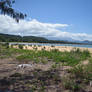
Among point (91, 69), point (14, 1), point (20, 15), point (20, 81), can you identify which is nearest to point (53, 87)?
point (20, 81)

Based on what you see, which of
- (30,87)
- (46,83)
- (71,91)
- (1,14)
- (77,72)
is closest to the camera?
(71,91)

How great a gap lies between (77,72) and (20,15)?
10.9ft

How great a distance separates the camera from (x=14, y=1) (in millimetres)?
4543

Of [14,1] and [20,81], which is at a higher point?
[14,1]

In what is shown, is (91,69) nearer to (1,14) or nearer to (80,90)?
(80,90)

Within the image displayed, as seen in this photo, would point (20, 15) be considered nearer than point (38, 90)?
No

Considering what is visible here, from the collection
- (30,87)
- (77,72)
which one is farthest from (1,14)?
(77,72)

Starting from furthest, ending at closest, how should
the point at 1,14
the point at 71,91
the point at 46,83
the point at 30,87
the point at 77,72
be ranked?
the point at 1,14, the point at 77,72, the point at 46,83, the point at 30,87, the point at 71,91

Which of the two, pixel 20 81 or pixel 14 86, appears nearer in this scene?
pixel 14 86

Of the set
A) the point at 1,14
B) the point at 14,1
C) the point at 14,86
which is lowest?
the point at 14,86

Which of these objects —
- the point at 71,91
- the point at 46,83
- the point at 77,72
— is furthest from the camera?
the point at 77,72

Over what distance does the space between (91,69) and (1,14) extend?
436cm

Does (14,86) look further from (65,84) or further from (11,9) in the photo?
(11,9)

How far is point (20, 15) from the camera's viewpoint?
4.69 m
